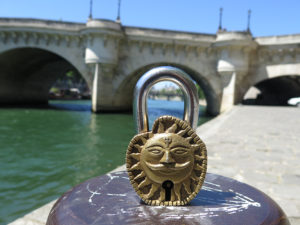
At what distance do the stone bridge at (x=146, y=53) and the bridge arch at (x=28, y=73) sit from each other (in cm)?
103

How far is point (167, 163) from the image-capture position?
1.68m

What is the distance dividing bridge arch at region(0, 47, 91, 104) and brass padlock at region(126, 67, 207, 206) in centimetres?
2117

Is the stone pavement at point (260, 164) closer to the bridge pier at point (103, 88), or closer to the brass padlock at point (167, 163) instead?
the brass padlock at point (167, 163)

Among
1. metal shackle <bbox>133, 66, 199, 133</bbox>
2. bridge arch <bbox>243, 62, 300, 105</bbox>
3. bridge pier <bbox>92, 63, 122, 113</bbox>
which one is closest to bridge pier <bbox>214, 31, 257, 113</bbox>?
bridge arch <bbox>243, 62, 300, 105</bbox>

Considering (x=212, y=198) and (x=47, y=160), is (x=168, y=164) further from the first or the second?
(x=47, y=160)

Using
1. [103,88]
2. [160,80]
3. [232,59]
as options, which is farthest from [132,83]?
[160,80]

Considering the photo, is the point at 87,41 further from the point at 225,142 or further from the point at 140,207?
the point at 140,207

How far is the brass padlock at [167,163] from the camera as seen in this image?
171 centimetres

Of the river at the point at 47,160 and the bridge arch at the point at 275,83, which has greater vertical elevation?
the bridge arch at the point at 275,83

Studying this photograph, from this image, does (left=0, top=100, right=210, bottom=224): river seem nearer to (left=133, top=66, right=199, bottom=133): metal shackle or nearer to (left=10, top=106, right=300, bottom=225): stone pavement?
(left=10, top=106, right=300, bottom=225): stone pavement

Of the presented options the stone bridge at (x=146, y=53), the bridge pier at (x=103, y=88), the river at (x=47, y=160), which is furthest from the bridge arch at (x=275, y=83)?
the river at (x=47, y=160)

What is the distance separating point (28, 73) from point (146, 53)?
12638mm

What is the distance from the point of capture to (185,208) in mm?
1652

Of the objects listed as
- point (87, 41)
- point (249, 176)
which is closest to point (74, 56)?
point (87, 41)
